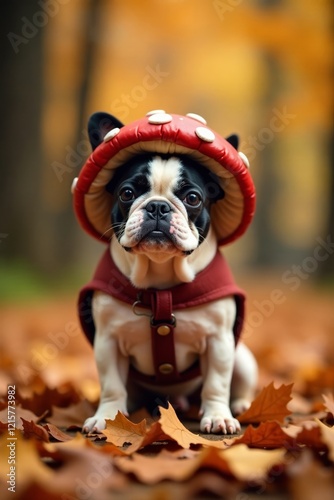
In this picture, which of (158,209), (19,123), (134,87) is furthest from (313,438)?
(134,87)

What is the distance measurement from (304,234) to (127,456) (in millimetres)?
25457

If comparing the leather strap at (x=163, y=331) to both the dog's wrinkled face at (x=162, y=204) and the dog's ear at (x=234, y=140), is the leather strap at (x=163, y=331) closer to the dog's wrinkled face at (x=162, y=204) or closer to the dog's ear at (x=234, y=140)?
the dog's wrinkled face at (x=162, y=204)

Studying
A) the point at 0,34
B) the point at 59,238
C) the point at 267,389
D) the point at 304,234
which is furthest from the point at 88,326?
the point at 304,234

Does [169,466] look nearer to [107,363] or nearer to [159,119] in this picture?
[107,363]

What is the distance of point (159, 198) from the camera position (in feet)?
8.41

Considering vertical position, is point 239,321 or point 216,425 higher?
point 239,321

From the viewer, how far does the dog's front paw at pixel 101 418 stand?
257cm

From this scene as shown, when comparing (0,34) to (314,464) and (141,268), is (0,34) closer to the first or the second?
(141,268)

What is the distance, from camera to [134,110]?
1485 cm

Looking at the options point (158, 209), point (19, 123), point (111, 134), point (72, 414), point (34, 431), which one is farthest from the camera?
point (19, 123)

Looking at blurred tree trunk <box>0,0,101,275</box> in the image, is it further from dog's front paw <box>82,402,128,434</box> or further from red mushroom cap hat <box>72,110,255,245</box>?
dog's front paw <box>82,402,128,434</box>

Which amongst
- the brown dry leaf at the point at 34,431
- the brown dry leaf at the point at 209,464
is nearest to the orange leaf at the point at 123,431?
the brown dry leaf at the point at 34,431

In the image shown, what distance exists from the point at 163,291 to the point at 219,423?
0.59 m

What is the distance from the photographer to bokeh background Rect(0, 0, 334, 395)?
614 cm
